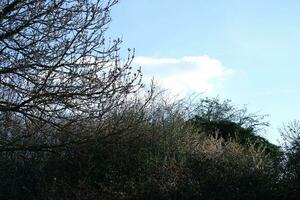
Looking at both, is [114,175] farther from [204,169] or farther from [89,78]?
[89,78]

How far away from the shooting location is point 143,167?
51.4 ft

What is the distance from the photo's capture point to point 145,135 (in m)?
16.6

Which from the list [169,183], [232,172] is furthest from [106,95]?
[232,172]

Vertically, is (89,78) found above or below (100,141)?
above

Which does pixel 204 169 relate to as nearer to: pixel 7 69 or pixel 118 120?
pixel 118 120

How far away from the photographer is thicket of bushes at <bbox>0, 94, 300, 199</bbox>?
14.5 m

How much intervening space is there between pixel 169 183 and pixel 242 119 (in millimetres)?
15492

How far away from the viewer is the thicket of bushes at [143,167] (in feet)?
47.6

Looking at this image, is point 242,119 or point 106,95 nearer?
point 106,95

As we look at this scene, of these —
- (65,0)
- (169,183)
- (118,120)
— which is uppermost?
(65,0)

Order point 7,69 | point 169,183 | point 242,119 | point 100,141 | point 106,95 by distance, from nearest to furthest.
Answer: point 7,69, point 106,95, point 100,141, point 169,183, point 242,119

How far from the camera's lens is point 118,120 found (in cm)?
1392

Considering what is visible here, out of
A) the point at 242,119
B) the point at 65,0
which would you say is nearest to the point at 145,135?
the point at 65,0

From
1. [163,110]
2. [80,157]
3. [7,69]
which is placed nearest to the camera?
[7,69]
